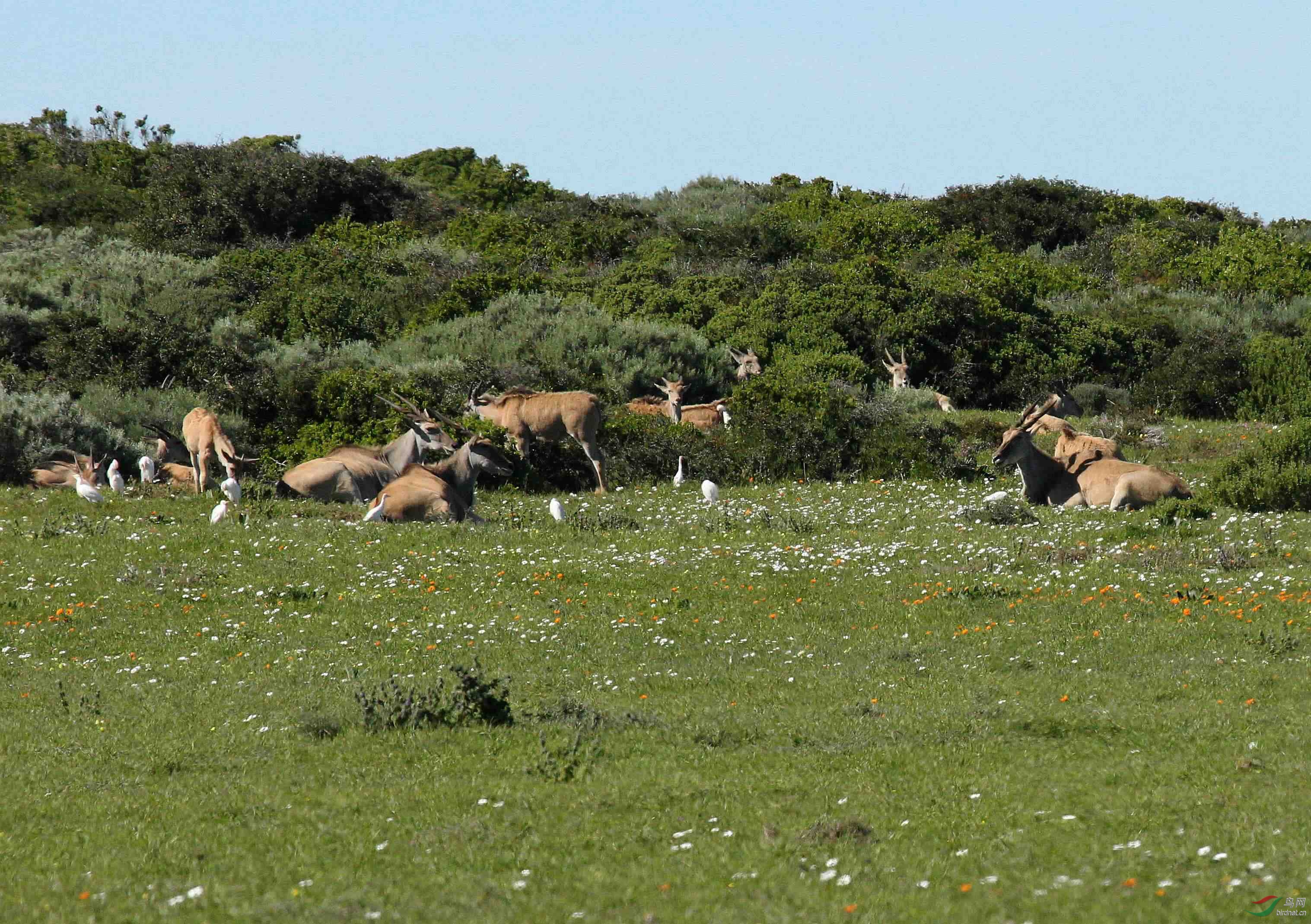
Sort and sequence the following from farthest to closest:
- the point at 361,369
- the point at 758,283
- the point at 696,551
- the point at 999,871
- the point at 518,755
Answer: the point at 758,283
the point at 361,369
the point at 696,551
the point at 518,755
the point at 999,871

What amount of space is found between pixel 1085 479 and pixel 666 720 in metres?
13.4

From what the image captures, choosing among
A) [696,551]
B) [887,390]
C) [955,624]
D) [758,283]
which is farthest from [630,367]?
[955,624]

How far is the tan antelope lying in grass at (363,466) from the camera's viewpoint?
23625 millimetres

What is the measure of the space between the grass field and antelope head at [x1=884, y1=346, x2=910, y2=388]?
69.8 ft

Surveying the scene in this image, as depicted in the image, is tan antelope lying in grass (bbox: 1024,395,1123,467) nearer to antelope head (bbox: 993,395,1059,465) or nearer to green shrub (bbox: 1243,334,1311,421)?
antelope head (bbox: 993,395,1059,465)

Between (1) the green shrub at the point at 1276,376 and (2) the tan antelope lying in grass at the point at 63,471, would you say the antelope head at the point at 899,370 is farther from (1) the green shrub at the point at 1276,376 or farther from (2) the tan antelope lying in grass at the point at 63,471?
(2) the tan antelope lying in grass at the point at 63,471

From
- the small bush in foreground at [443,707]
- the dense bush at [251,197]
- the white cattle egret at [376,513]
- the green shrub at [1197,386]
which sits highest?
the dense bush at [251,197]

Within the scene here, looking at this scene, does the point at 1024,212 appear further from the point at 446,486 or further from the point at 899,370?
the point at 446,486

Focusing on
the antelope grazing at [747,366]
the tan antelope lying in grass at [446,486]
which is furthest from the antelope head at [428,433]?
the antelope grazing at [747,366]

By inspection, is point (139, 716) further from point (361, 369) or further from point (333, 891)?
point (361, 369)

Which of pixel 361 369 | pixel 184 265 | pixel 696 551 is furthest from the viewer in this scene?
pixel 184 265

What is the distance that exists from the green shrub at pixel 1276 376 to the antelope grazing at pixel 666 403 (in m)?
14.7

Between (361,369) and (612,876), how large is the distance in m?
25.3

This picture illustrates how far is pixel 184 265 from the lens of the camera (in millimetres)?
46000
